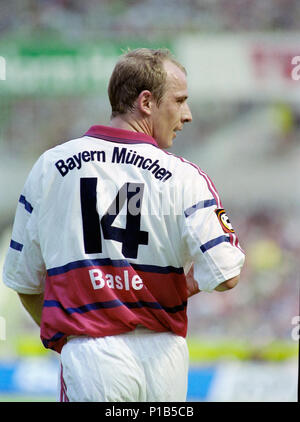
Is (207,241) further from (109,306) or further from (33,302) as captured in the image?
(33,302)

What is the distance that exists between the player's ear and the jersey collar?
65 millimetres

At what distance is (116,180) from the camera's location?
5.92 feet

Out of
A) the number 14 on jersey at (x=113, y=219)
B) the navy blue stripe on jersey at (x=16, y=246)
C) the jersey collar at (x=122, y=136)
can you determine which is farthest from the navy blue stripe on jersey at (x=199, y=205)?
the navy blue stripe on jersey at (x=16, y=246)

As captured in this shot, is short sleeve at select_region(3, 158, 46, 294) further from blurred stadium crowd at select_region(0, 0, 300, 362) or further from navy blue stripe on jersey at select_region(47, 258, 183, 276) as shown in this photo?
blurred stadium crowd at select_region(0, 0, 300, 362)

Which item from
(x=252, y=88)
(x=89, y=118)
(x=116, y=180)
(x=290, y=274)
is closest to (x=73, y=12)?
(x=89, y=118)

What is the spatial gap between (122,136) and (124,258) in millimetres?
320

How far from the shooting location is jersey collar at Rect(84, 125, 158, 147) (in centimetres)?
186

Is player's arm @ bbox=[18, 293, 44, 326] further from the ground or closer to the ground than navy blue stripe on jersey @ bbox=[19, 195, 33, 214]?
closer to the ground

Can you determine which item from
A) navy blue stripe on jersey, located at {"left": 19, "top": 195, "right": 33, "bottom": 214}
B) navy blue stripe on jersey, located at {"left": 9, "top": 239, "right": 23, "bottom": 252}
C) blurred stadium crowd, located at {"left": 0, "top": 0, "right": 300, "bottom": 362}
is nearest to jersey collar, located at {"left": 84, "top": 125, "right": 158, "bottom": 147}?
navy blue stripe on jersey, located at {"left": 19, "top": 195, "right": 33, "bottom": 214}

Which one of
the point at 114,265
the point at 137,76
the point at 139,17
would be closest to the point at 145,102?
the point at 137,76

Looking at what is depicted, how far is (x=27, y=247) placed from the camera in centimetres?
190

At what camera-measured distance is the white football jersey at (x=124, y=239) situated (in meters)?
1.76

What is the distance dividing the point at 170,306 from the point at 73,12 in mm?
6184
